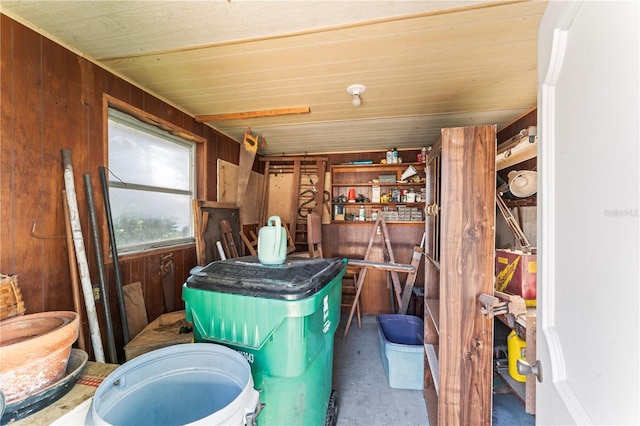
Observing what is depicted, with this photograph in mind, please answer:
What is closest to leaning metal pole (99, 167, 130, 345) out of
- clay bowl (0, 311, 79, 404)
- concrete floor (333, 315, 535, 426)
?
clay bowl (0, 311, 79, 404)

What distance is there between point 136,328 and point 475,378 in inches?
87.4

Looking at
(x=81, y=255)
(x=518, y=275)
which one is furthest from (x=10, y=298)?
(x=518, y=275)

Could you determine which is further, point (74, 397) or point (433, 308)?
point (433, 308)

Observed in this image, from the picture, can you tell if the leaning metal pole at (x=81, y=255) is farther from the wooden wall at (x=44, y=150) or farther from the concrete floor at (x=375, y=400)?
the concrete floor at (x=375, y=400)

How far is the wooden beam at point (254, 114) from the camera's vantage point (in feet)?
7.14

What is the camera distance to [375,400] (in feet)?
6.35

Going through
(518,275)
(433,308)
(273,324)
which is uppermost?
(518,275)

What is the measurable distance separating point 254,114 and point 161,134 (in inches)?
31.6

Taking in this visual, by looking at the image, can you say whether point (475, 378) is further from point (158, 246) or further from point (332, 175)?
point (332, 175)

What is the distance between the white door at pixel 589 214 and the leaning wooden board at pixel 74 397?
1.41 metres

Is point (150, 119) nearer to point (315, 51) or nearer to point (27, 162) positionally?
point (27, 162)

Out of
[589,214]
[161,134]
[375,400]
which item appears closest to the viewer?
[589,214]

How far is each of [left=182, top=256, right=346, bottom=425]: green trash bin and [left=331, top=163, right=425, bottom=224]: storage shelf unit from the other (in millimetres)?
2292

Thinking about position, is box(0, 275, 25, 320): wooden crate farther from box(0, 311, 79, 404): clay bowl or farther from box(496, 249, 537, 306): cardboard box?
box(496, 249, 537, 306): cardboard box
